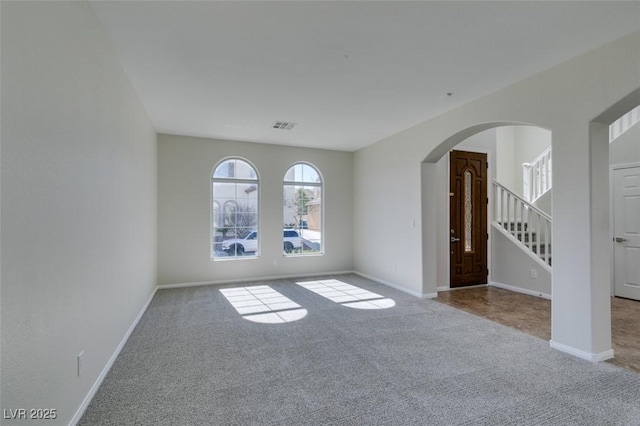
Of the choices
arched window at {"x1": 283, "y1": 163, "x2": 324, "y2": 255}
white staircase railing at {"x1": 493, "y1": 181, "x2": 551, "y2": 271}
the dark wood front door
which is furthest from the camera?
arched window at {"x1": 283, "y1": 163, "x2": 324, "y2": 255}

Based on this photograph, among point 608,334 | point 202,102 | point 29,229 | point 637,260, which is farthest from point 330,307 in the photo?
point 637,260

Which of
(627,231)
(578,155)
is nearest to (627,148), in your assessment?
(627,231)

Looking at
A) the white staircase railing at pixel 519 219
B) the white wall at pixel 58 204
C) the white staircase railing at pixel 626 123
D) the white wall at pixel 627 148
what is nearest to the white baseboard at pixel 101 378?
the white wall at pixel 58 204

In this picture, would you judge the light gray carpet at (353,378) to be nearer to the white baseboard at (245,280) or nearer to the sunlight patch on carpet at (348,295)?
the sunlight patch on carpet at (348,295)

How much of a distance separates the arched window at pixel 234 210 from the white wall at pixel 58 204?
3.06 m

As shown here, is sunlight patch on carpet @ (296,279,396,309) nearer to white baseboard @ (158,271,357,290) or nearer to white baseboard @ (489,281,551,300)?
white baseboard @ (158,271,357,290)

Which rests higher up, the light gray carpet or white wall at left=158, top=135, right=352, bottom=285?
white wall at left=158, top=135, right=352, bottom=285

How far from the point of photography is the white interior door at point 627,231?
4711 mm

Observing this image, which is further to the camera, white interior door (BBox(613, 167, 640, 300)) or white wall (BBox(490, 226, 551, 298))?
white wall (BBox(490, 226, 551, 298))

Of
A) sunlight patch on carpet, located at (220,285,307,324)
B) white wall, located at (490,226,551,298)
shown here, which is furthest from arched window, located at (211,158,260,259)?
white wall, located at (490,226,551,298)

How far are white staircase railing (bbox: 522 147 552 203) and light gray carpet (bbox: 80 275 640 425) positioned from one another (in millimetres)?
4163

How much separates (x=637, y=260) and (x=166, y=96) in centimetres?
702

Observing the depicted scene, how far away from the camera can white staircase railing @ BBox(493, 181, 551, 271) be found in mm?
5379

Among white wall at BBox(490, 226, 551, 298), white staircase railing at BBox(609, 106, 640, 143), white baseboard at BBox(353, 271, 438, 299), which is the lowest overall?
white baseboard at BBox(353, 271, 438, 299)
